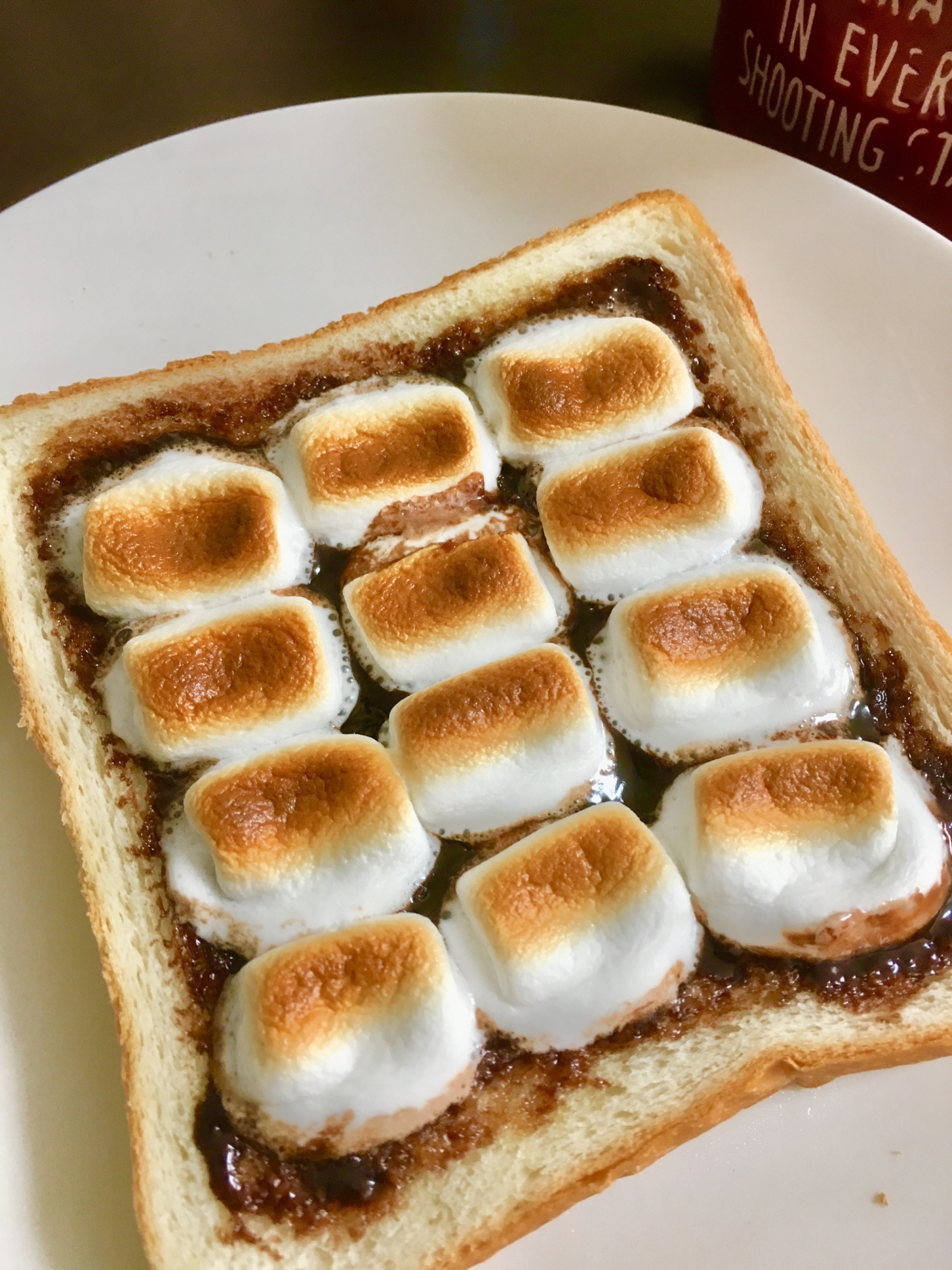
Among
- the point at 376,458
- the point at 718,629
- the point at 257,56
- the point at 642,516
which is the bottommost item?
the point at 718,629

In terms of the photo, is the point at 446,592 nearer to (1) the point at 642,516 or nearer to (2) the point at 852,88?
(1) the point at 642,516

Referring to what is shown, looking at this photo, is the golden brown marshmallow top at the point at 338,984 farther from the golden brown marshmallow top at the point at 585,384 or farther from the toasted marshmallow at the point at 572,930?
the golden brown marshmallow top at the point at 585,384

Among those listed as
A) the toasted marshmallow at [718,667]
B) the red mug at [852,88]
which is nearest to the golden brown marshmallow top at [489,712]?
the toasted marshmallow at [718,667]

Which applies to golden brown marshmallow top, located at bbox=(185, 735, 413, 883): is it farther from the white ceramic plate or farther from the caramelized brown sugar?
the white ceramic plate

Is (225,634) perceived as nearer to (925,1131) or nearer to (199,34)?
(925,1131)

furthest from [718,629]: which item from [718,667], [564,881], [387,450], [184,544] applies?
[184,544]
